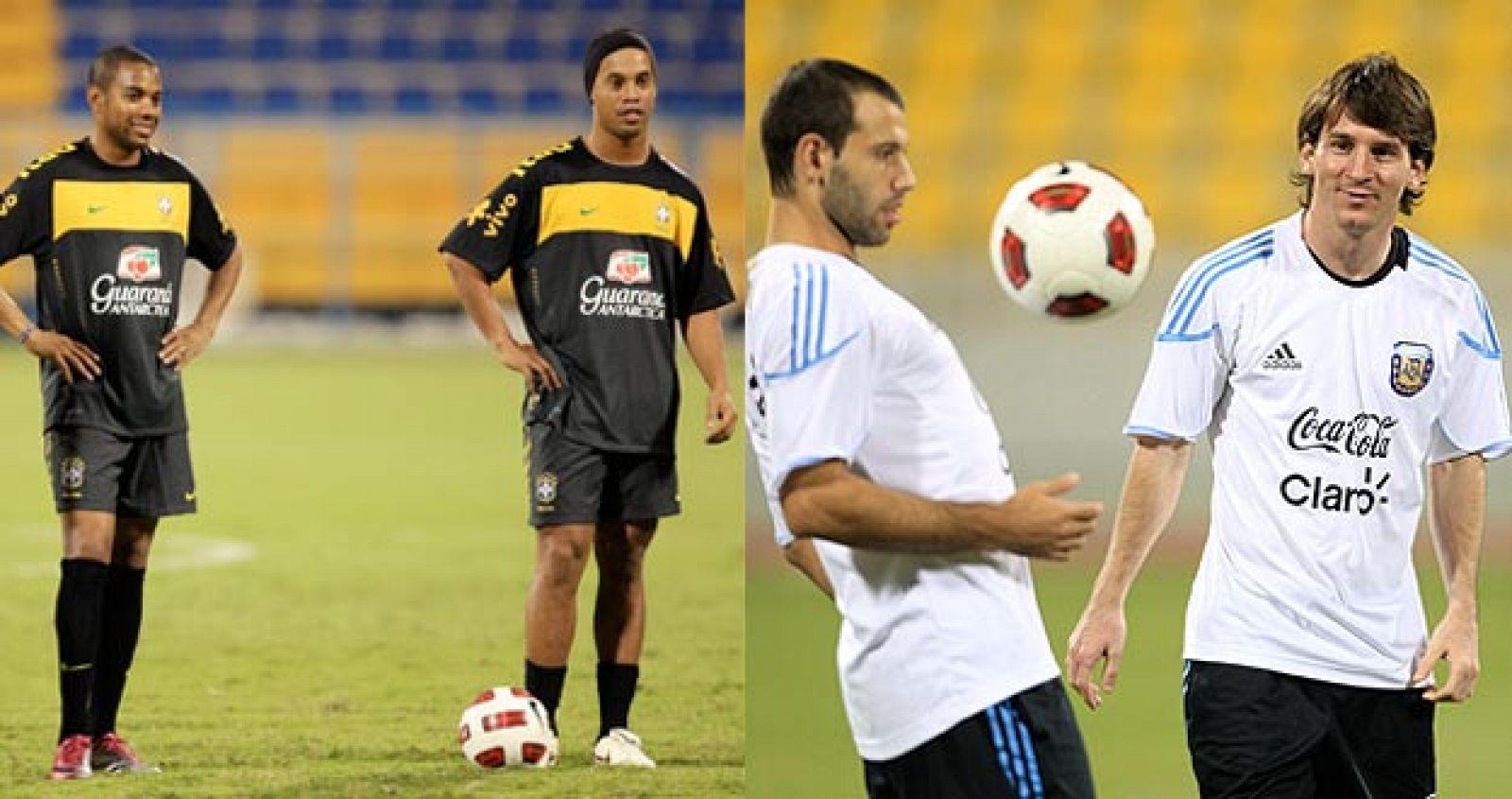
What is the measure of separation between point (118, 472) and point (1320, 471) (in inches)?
148

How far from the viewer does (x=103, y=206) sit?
673 cm

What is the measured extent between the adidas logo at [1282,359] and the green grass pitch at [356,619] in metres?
2.50

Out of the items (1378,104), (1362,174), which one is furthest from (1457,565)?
(1378,104)

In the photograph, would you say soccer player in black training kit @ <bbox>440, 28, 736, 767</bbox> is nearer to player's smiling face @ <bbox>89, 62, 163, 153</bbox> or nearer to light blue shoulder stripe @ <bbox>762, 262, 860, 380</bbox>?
player's smiling face @ <bbox>89, 62, 163, 153</bbox>

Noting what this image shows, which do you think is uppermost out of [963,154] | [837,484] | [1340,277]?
[963,154]

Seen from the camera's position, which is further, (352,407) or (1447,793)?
(352,407)

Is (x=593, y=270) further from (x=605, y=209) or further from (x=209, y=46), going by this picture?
(x=209, y=46)

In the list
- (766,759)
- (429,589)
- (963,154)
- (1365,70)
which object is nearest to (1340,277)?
(1365,70)

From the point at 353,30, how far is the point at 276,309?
4.44 m

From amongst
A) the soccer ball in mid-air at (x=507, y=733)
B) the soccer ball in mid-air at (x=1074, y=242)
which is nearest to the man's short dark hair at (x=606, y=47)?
the soccer ball in mid-air at (x=1074, y=242)

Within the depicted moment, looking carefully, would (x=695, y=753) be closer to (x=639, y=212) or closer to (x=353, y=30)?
(x=639, y=212)

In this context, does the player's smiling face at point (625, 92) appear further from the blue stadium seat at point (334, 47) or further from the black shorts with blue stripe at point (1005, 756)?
the blue stadium seat at point (334, 47)

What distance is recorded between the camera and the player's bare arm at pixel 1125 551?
444 centimetres

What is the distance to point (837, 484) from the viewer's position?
3432 millimetres
